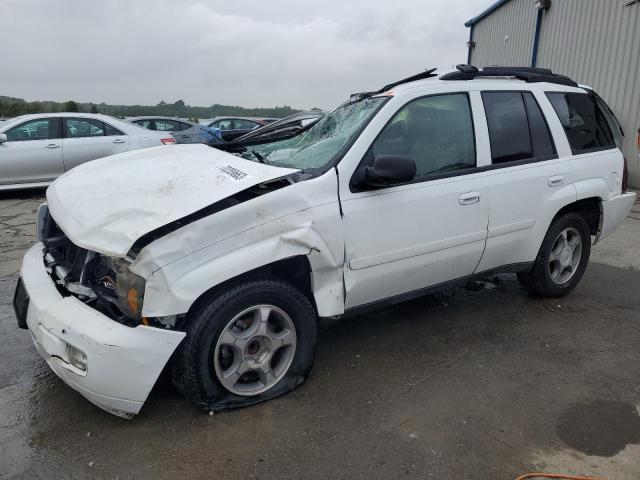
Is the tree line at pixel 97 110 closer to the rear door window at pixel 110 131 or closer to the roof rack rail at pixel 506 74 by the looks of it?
the rear door window at pixel 110 131

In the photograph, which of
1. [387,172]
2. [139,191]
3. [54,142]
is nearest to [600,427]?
[387,172]

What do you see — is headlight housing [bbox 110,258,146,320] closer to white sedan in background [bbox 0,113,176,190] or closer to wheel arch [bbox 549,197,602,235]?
wheel arch [bbox 549,197,602,235]

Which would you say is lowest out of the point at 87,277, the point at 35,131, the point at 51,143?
the point at 87,277

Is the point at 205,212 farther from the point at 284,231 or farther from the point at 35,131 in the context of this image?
the point at 35,131

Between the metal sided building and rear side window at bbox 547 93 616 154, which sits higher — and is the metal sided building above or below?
above

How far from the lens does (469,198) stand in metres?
3.49

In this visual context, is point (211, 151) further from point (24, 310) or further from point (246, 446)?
point (246, 446)

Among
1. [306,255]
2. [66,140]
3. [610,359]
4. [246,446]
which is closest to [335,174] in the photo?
[306,255]

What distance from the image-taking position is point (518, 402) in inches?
119

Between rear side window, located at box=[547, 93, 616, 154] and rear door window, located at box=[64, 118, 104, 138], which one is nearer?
rear side window, located at box=[547, 93, 616, 154]

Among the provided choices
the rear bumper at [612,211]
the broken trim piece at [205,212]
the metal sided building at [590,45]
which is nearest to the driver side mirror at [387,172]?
the broken trim piece at [205,212]

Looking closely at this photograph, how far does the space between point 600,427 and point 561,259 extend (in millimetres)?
1904

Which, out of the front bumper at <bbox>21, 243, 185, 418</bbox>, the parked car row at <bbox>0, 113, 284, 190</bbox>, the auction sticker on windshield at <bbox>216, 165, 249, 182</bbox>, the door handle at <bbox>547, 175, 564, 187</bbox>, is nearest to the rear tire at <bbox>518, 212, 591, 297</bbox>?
the door handle at <bbox>547, 175, 564, 187</bbox>

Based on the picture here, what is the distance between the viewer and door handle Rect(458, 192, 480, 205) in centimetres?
345
